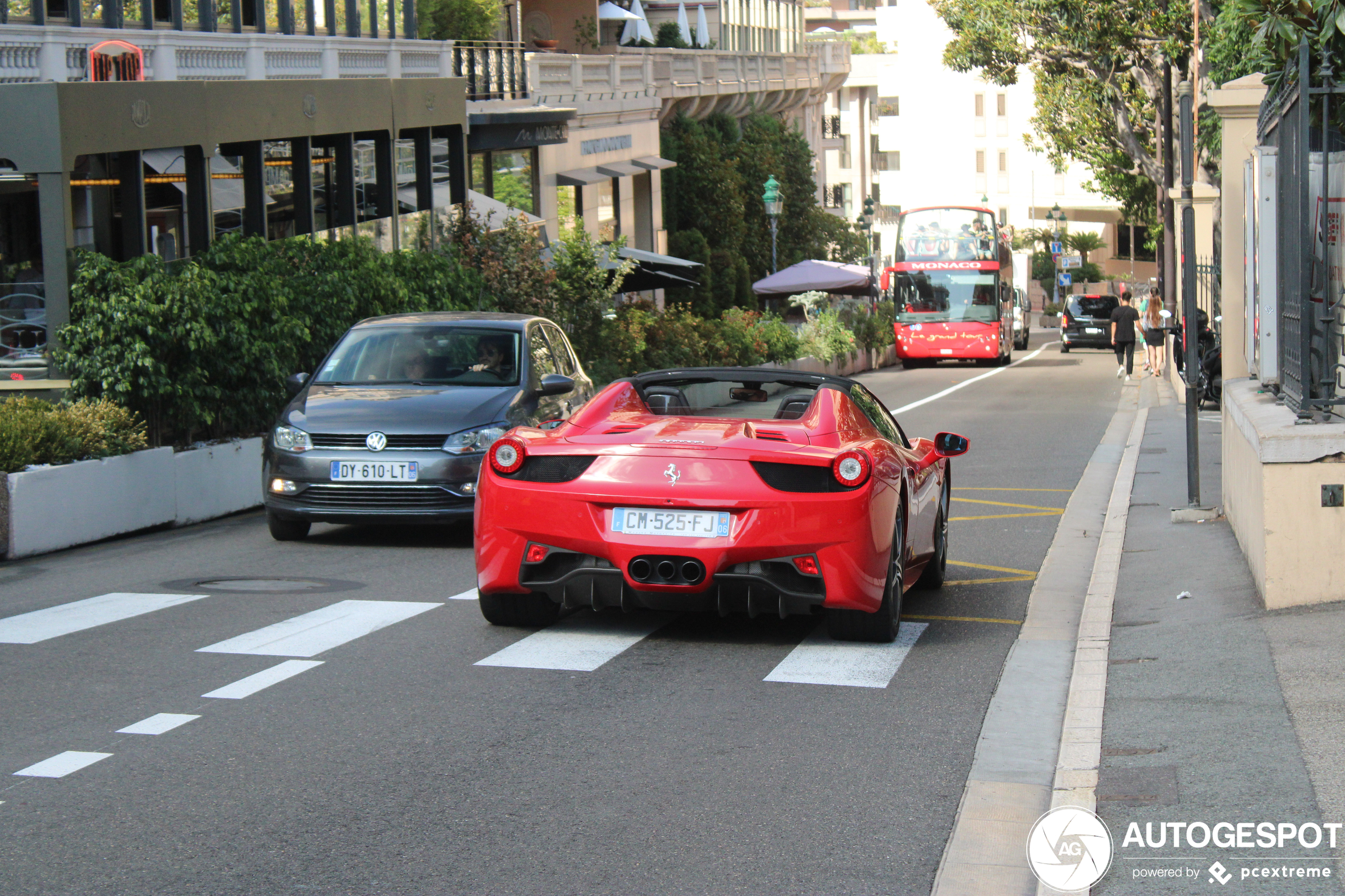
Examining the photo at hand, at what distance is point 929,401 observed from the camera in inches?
1234

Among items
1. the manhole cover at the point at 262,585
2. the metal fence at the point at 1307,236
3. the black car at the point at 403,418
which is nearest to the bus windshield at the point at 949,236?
the black car at the point at 403,418

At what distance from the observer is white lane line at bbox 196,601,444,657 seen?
788 cm

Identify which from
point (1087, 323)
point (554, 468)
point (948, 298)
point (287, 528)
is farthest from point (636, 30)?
point (554, 468)

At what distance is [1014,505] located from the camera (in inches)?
572

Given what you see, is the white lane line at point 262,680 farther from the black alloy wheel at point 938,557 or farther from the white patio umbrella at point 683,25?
the white patio umbrella at point 683,25

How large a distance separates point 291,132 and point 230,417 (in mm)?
7141

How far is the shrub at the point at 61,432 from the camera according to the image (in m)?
11.8

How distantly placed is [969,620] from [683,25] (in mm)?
53994

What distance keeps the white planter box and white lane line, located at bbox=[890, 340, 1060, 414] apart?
15.4m

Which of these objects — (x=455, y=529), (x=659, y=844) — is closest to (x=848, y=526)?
(x=659, y=844)

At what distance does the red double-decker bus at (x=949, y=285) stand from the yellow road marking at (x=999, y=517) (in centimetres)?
3483

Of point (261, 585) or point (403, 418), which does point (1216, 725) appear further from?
point (403, 418)

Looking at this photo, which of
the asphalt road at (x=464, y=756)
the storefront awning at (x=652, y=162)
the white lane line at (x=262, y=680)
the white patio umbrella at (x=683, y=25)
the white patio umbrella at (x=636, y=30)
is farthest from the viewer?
the white patio umbrella at (x=683, y=25)

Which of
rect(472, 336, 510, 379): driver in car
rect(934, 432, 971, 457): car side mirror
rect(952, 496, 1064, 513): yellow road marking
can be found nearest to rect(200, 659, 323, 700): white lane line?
rect(934, 432, 971, 457): car side mirror
